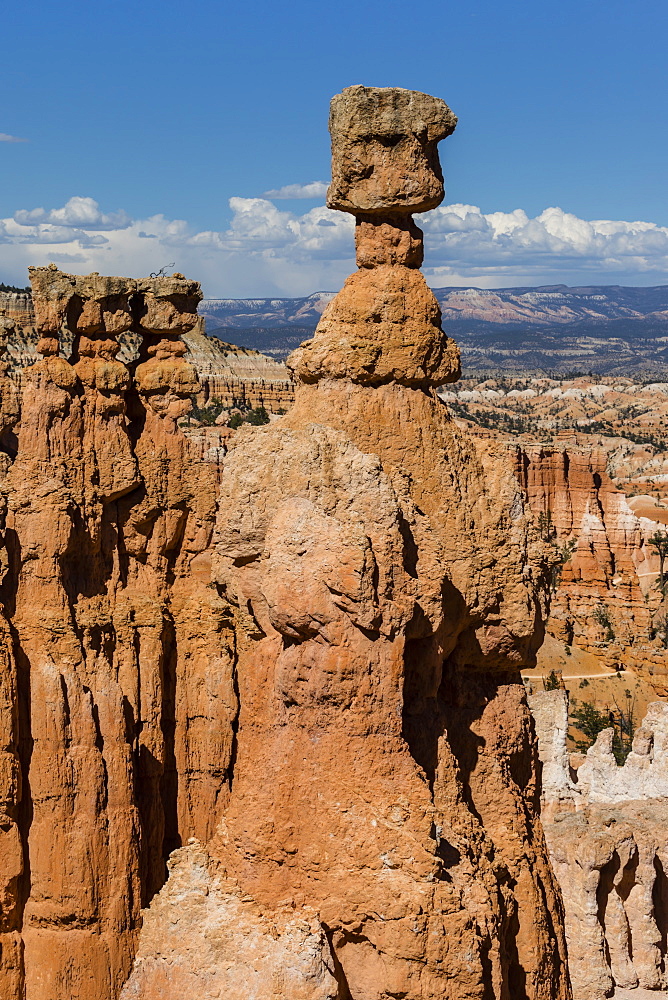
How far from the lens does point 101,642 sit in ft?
30.0

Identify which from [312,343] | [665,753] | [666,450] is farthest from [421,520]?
[666,450]

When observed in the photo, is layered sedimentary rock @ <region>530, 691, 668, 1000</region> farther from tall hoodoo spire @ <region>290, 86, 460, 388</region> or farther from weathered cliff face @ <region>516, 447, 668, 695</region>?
weathered cliff face @ <region>516, 447, 668, 695</region>

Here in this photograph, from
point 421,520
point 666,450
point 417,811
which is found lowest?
point 666,450

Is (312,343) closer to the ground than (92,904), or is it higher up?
higher up

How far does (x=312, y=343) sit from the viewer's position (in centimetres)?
938

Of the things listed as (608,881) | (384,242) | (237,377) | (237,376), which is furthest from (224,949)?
(237,376)

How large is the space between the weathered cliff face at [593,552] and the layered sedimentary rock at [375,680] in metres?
47.6

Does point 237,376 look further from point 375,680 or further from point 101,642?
point 375,680

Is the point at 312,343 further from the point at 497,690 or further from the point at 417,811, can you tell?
the point at 417,811

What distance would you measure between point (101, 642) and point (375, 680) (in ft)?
9.49

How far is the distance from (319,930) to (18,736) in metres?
2.80

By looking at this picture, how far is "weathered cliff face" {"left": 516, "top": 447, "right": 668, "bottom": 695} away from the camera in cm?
5972

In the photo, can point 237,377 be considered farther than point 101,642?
Yes

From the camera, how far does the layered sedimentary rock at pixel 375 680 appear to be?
281 inches
